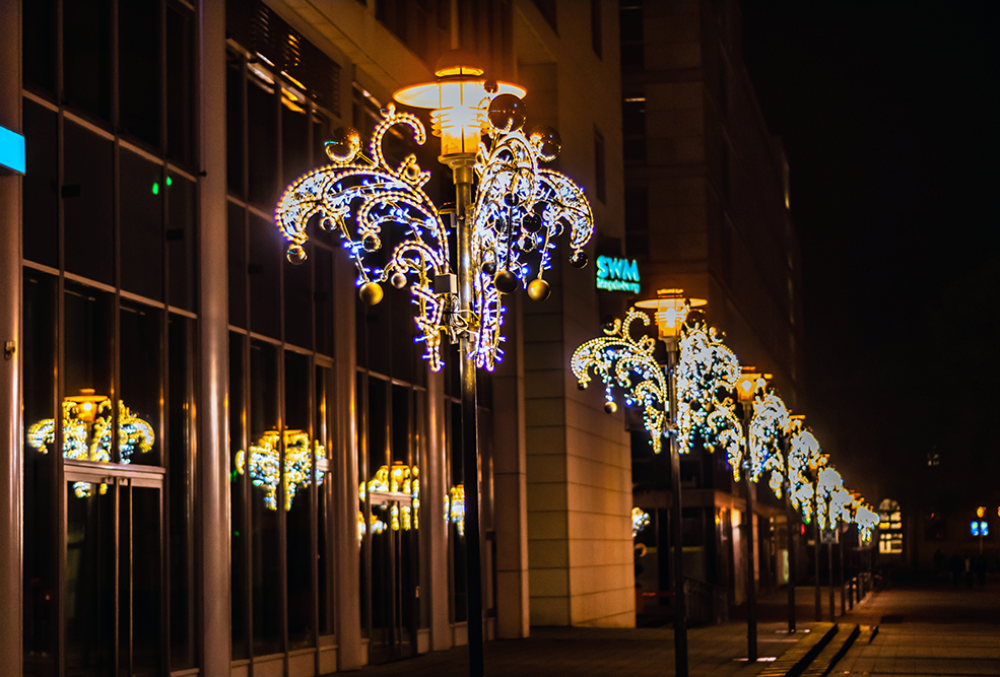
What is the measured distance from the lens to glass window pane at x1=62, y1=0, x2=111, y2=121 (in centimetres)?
1507

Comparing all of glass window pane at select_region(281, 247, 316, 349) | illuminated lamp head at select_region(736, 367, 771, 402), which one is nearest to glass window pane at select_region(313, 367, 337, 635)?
glass window pane at select_region(281, 247, 316, 349)

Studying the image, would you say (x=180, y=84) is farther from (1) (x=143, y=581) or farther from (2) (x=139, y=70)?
(1) (x=143, y=581)

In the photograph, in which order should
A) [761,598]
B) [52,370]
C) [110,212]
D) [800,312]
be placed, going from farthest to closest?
[800,312], [761,598], [110,212], [52,370]

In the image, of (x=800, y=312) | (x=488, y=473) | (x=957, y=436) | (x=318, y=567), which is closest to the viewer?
(x=318, y=567)

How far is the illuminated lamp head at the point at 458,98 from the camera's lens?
11289 mm

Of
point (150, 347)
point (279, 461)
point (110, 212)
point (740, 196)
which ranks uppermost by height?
point (740, 196)

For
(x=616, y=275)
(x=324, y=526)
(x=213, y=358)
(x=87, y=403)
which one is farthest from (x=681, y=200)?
(x=87, y=403)

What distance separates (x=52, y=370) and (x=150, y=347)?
2217mm

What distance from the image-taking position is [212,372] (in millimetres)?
17484

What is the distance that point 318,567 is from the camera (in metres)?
20.7

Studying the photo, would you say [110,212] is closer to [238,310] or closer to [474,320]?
[238,310]

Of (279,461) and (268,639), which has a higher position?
(279,461)

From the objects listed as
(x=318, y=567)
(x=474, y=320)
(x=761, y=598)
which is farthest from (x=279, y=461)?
(x=761, y=598)

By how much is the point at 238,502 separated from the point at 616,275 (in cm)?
1967
